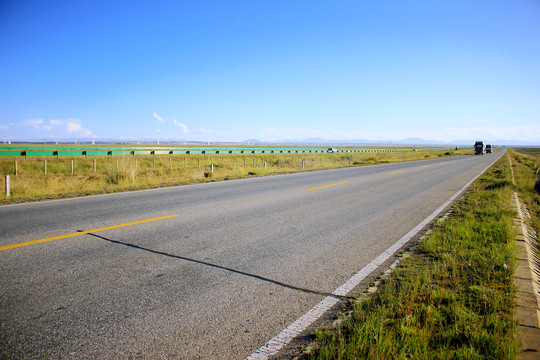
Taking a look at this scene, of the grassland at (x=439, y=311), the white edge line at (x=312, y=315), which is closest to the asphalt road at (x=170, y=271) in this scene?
the white edge line at (x=312, y=315)

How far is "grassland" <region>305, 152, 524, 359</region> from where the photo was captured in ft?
7.91

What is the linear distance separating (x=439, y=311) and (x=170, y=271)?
9.74 feet

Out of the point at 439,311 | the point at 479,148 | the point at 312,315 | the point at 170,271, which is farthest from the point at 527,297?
the point at 479,148

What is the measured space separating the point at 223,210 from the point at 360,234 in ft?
10.7

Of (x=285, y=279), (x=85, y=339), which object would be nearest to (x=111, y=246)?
(x=85, y=339)

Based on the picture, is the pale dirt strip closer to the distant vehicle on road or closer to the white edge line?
the white edge line

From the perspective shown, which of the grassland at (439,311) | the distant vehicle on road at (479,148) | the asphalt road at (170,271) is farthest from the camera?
the distant vehicle on road at (479,148)

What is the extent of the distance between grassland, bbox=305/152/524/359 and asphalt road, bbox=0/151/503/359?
597mm

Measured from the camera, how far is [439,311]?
301cm

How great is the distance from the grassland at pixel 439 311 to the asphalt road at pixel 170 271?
597mm

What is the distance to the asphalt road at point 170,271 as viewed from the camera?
2.66 meters

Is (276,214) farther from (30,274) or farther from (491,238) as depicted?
(30,274)

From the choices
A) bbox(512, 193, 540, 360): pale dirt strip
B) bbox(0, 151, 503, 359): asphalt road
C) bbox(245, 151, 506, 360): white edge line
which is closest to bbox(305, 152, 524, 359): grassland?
bbox(512, 193, 540, 360): pale dirt strip

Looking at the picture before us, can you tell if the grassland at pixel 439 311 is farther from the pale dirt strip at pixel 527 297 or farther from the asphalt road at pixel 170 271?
the asphalt road at pixel 170 271
